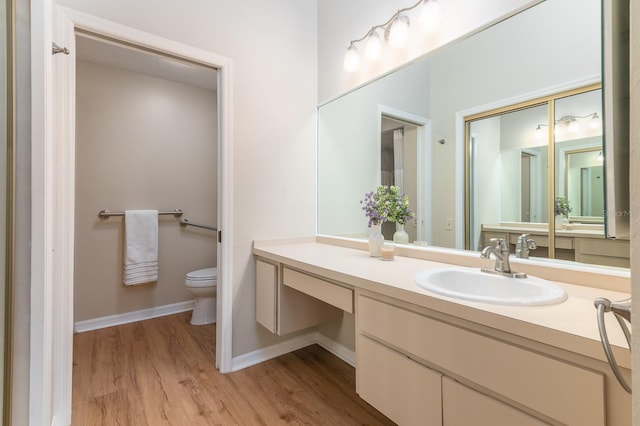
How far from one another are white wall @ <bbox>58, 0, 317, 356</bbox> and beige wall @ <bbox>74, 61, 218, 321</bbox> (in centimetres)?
103

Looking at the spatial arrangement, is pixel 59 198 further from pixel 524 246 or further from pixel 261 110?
pixel 524 246

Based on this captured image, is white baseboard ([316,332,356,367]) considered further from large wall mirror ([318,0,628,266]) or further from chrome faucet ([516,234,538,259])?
chrome faucet ([516,234,538,259])

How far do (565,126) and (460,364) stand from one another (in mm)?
1032

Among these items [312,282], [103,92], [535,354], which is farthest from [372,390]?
[103,92]

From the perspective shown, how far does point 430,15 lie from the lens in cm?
143

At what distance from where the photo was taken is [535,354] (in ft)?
2.34

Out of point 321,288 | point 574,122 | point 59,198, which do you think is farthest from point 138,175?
point 574,122

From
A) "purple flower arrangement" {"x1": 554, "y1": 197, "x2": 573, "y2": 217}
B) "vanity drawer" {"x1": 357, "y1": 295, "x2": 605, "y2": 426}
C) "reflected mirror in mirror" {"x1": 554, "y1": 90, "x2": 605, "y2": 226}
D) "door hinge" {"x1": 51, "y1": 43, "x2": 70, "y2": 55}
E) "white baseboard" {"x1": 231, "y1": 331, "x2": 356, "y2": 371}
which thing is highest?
"door hinge" {"x1": 51, "y1": 43, "x2": 70, "y2": 55}

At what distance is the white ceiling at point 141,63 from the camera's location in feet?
7.38

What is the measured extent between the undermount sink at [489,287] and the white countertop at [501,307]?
0.02 meters

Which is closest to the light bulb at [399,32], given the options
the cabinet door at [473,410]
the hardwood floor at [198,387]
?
the cabinet door at [473,410]

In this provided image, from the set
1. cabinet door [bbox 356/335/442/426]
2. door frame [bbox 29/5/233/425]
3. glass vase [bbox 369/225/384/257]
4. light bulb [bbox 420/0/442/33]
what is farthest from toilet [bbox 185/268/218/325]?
light bulb [bbox 420/0/442/33]

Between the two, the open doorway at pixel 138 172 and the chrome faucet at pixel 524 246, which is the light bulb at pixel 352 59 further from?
the chrome faucet at pixel 524 246

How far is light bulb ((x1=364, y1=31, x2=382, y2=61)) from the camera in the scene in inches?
69.4
